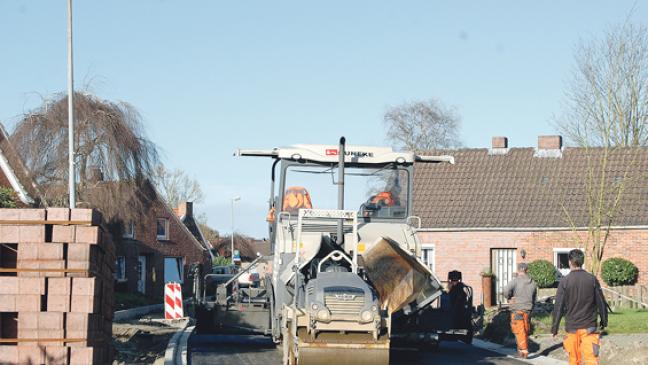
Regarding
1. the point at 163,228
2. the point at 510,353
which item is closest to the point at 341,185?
the point at 510,353

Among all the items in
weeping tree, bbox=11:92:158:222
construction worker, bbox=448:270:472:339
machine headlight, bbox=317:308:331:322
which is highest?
weeping tree, bbox=11:92:158:222

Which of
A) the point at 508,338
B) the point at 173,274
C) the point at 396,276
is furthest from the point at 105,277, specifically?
the point at 173,274

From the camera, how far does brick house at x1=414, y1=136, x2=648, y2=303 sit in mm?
35531

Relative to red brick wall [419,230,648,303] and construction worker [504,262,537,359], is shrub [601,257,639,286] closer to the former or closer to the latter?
red brick wall [419,230,648,303]

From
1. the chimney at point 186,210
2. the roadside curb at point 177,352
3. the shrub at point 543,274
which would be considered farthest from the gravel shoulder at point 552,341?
the chimney at point 186,210

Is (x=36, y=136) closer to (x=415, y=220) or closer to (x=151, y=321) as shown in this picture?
(x=151, y=321)

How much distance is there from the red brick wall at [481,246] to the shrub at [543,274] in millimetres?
1745

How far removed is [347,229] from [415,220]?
5.43 ft

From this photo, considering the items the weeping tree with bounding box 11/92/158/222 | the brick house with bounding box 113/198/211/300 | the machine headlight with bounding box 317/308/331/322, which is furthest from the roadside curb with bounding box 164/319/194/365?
the brick house with bounding box 113/198/211/300

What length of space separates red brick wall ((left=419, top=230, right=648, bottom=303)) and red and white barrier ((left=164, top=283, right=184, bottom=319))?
11.6 m

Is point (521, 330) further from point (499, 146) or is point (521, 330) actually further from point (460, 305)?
point (499, 146)

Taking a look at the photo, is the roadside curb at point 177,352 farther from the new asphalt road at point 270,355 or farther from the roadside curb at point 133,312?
the roadside curb at point 133,312

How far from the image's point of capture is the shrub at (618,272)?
3394cm

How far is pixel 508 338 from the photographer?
2016cm
